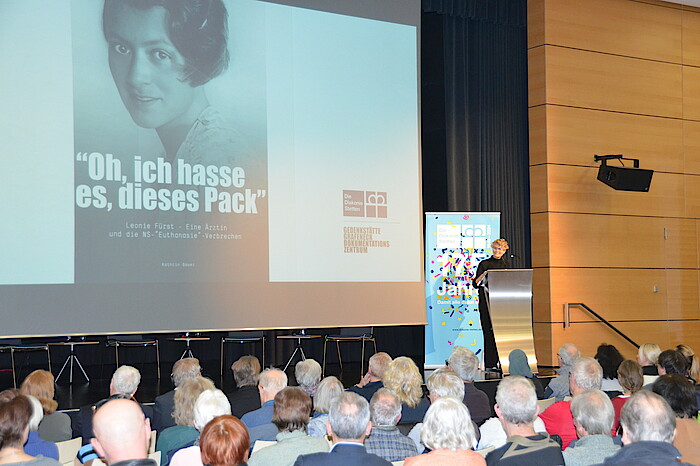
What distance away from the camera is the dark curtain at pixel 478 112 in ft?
32.9

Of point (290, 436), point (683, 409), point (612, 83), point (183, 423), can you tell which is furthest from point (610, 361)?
point (612, 83)

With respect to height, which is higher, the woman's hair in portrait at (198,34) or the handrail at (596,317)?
the woman's hair in portrait at (198,34)

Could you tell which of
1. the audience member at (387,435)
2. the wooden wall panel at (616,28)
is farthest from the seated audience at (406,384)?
the wooden wall panel at (616,28)

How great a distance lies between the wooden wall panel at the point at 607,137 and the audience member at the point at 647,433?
24.6 ft

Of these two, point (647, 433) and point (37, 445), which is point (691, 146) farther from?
point (37, 445)

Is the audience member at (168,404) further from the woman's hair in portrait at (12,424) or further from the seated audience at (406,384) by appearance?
the woman's hair in portrait at (12,424)

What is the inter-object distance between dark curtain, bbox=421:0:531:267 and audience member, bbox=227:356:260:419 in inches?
209

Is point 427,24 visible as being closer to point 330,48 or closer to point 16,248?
point 330,48

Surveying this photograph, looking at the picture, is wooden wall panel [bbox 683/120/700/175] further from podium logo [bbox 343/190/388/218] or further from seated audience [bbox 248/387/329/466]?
seated audience [bbox 248/387/329/466]

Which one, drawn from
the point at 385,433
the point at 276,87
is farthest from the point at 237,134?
the point at 385,433

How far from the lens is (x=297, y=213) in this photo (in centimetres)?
782

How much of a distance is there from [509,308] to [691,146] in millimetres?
4951

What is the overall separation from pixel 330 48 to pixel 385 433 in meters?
5.33

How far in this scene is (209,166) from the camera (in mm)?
7344
